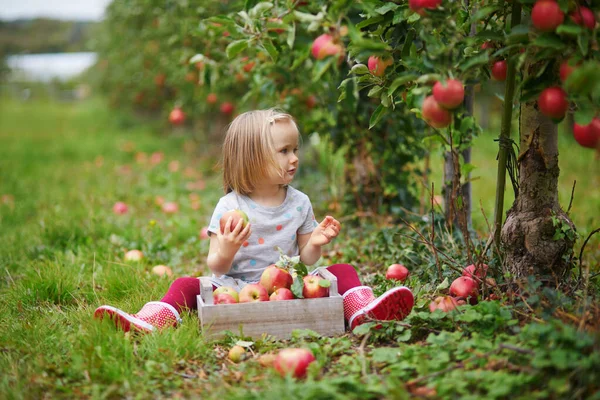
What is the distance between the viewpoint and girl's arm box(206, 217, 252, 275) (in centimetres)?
248

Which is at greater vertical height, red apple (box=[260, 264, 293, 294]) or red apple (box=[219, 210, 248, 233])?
red apple (box=[219, 210, 248, 233])

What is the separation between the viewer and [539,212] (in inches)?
99.4

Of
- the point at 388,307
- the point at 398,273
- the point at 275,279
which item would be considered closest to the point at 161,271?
the point at 275,279

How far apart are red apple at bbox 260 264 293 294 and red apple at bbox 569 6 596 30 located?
1462 millimetres

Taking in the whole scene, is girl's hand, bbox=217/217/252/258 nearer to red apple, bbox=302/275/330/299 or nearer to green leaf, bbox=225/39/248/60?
red apple, bbox=302/275/330/299

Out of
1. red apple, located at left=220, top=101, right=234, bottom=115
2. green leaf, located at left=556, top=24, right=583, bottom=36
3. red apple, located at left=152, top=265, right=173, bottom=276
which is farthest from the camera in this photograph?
red apple, located at left=220, top=101, right=234, bottom=115

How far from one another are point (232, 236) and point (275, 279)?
267mm

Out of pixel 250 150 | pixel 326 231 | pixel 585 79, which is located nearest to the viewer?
pixel 585 79

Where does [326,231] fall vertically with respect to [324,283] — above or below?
above

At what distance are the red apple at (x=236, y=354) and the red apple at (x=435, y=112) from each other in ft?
3.65

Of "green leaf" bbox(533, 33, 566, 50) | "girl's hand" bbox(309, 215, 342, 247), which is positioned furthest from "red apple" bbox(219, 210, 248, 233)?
"green leaf" bbox(533, 33, 566, 50)

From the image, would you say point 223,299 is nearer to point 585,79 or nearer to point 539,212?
point 539,212

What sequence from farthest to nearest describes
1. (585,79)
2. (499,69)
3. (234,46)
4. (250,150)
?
(250,150), (499,69), (234,46), (585,79)

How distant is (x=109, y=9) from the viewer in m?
10.9
